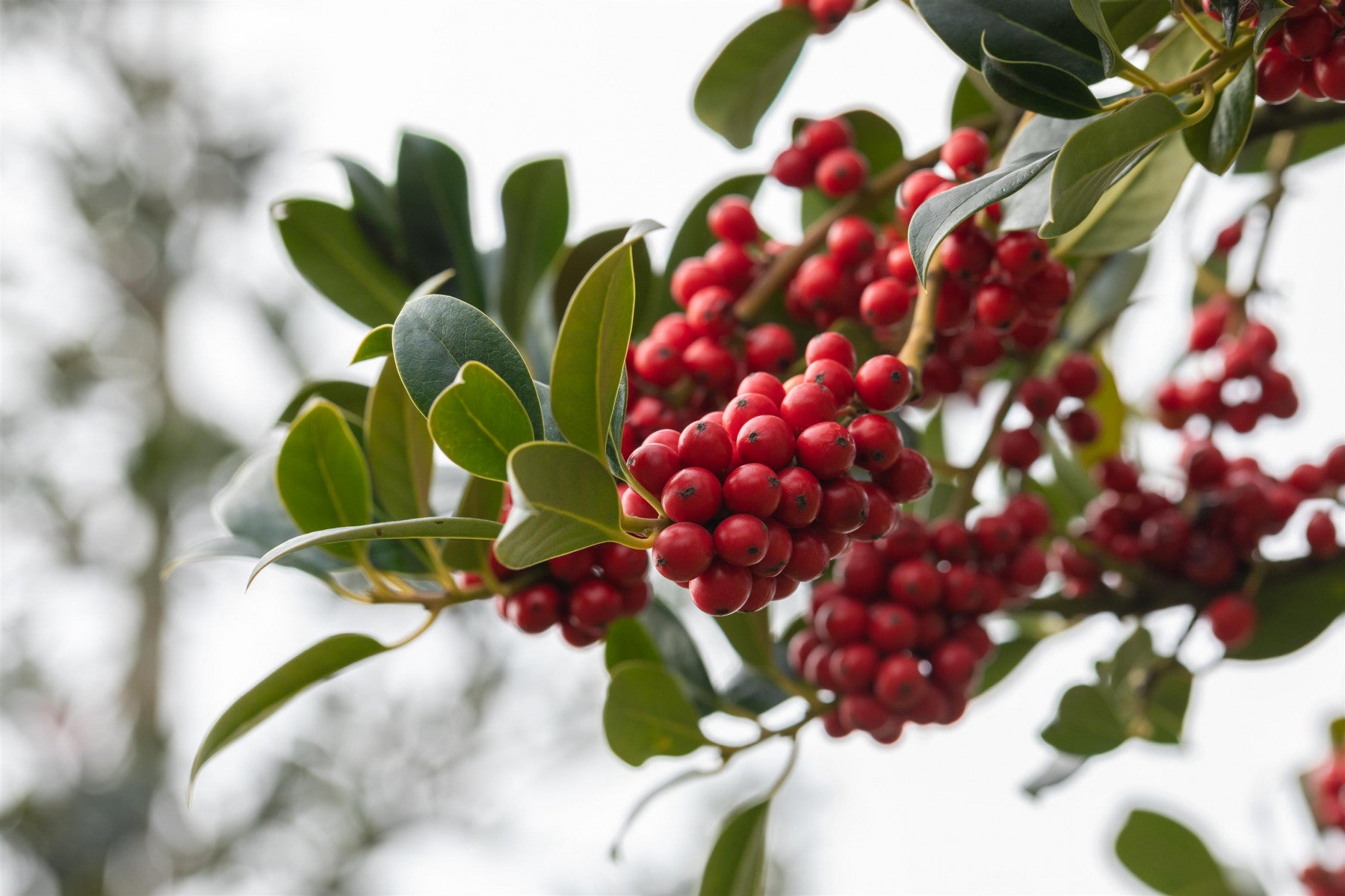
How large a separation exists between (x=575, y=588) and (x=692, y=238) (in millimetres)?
345

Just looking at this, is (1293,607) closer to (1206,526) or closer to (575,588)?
(1206,526)

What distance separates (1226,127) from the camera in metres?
0.52

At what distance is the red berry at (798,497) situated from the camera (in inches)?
18.7

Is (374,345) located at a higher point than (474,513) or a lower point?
higher

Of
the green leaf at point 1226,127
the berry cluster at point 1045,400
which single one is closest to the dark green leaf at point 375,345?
the green leaf at point 1226,127

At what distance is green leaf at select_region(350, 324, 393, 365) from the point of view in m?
0.54

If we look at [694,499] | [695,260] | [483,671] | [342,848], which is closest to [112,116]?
[483,671]

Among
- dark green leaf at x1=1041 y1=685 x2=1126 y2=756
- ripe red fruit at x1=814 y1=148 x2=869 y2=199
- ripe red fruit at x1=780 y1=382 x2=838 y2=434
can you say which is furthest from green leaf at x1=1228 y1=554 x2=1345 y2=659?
ripe red fruit at x1=780 y1=382 x2=838 y2=434

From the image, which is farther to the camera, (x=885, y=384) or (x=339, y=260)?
(x=339, y=260)

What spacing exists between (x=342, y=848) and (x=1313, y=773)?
3.34 meters

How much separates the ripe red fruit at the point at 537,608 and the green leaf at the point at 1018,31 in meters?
0.41

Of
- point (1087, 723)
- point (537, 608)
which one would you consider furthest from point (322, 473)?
point (1087, 723)

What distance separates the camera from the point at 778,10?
0.76 m

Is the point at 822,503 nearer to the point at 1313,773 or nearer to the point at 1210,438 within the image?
the point at 1210,438
